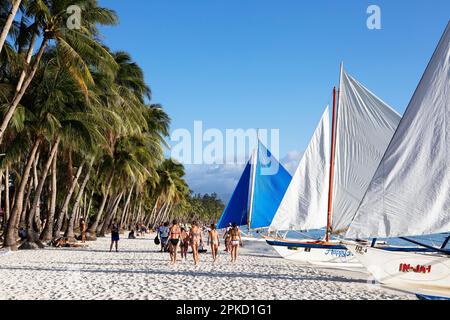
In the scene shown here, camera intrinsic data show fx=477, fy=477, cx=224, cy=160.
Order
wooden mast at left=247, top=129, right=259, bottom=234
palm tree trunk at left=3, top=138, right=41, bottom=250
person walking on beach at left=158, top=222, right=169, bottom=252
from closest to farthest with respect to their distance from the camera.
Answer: palm tree trunk at left=3, top=138, right=41, bottom=250 → person walking on beach at left=158, top=222, right=169, bottom=252 → wooden mast at left=247, top=129, right=259, bottom=234

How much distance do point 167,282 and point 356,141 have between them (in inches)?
368

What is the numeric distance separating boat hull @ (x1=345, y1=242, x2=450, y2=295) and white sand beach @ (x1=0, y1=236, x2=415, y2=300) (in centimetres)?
45

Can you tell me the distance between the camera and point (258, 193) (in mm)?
30641

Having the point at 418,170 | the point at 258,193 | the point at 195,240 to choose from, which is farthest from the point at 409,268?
the point at 258,193

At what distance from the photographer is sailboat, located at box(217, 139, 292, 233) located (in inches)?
1186

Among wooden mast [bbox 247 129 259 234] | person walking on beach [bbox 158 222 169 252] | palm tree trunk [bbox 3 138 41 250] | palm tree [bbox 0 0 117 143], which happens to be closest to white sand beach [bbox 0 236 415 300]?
palm tree trunk [bbox 3 138 41 250]

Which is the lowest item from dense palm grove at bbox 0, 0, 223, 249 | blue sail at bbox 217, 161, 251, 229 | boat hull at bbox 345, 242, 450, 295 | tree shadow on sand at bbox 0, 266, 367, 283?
tree shadow on sand at bbox 0, 266, 367, 283

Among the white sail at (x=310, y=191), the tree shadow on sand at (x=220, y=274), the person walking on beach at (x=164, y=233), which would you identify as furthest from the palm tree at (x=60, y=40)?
the white sail at (x=310, y=191)

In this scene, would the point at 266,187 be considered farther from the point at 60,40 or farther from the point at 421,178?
the point at 421,178

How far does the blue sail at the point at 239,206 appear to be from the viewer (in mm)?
30469

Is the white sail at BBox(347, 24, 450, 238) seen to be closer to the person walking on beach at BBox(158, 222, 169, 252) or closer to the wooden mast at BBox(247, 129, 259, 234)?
the person walking on beach at BBox(158, 222, 169, 252)

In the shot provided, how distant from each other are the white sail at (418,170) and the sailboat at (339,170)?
6859 millimetres
